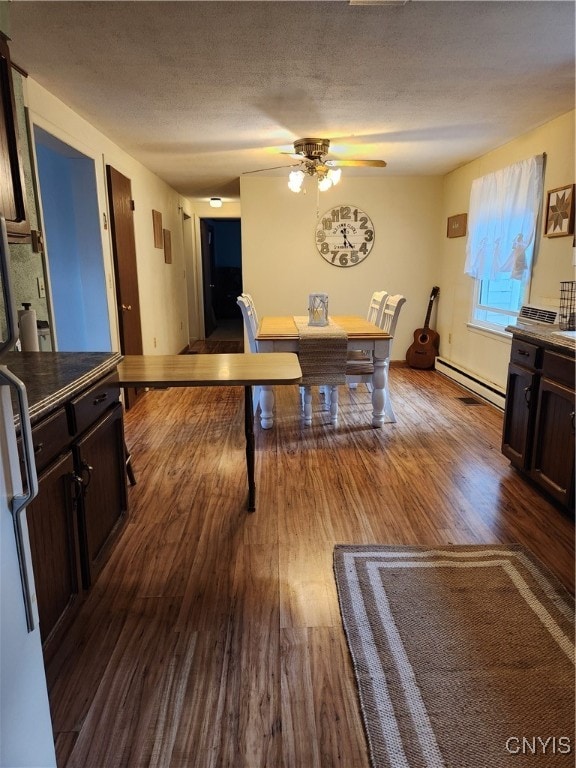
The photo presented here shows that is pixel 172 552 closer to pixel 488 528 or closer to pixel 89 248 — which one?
pixel 488 528

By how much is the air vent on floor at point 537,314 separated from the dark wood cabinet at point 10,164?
127 inches

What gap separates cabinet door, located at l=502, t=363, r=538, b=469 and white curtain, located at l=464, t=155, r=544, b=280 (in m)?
1.46

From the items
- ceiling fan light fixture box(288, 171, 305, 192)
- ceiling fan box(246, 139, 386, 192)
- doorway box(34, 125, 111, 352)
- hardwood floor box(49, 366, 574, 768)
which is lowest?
hardwood floor box(49, 366, 574, 768)

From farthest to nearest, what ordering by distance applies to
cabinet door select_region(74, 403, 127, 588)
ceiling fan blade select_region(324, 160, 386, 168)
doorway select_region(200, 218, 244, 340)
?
doorway select_region(200, 218, 244, 340) → ceiling fan blade select_region(324, 160, 386, 168) → cabinet door select_region(74, 403, 127, 588)

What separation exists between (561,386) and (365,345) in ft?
4.92

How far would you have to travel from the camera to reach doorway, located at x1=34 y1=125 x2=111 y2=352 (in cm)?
344

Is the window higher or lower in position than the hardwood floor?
higher

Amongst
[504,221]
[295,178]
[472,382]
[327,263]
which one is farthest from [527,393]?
[327,263]

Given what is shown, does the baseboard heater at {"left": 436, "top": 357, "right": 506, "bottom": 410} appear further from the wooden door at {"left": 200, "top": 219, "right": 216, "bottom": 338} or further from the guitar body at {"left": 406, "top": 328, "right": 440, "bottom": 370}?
the wooden door at {"left": 200, "top": 219, "right": 216, "bottom": 338}

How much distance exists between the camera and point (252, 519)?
2.36 meters

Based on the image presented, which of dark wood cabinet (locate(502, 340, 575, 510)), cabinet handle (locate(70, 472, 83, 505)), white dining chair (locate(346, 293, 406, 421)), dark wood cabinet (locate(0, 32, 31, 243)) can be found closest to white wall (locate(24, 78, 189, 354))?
dark wood cabinet (locate(0, 32, 31, 243))

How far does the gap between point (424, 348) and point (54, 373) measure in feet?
15.6

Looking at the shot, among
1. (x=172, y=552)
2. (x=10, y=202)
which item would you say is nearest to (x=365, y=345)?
(x=172, y=552)

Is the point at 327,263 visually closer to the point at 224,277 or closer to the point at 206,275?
the point at 206,275
